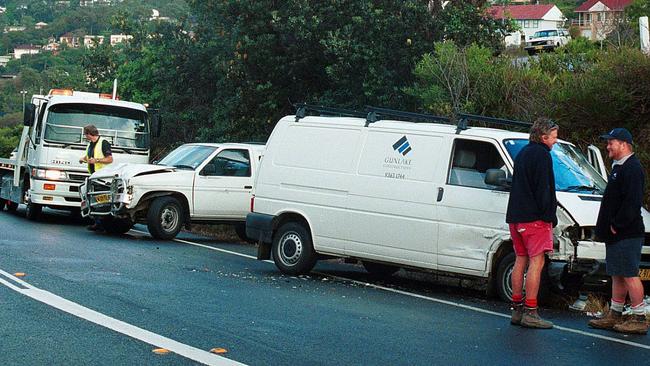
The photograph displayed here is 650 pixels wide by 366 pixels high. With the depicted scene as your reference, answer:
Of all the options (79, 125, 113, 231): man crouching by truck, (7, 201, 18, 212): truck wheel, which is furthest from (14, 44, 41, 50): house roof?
(79, 125, 113, 231): man crouching by truck

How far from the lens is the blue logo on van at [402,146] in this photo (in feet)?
42.8

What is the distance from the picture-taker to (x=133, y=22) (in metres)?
54.6

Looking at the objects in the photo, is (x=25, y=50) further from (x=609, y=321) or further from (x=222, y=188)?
(x=609, y=321)

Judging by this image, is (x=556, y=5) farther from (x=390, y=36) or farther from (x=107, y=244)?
(x=107, y=244)

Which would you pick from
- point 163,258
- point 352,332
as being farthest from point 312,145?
point 352,332

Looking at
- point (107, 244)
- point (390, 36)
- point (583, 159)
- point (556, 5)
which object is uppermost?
point (556, 5)

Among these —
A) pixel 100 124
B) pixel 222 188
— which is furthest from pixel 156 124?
pixel 222 188

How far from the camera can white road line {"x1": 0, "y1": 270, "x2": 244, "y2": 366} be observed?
808cm

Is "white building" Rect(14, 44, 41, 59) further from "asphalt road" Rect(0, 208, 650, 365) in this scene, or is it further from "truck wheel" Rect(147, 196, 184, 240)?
"asphalt road" Rect(0, 208, 650, 365)

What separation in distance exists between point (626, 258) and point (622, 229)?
Answer: 274 mm

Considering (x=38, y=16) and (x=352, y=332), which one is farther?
(x=38, y=16)

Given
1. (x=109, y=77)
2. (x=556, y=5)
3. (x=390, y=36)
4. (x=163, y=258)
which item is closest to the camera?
(x=163, y=258)

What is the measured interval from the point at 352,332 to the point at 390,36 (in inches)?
779

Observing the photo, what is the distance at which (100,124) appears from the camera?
22609 millimetres
